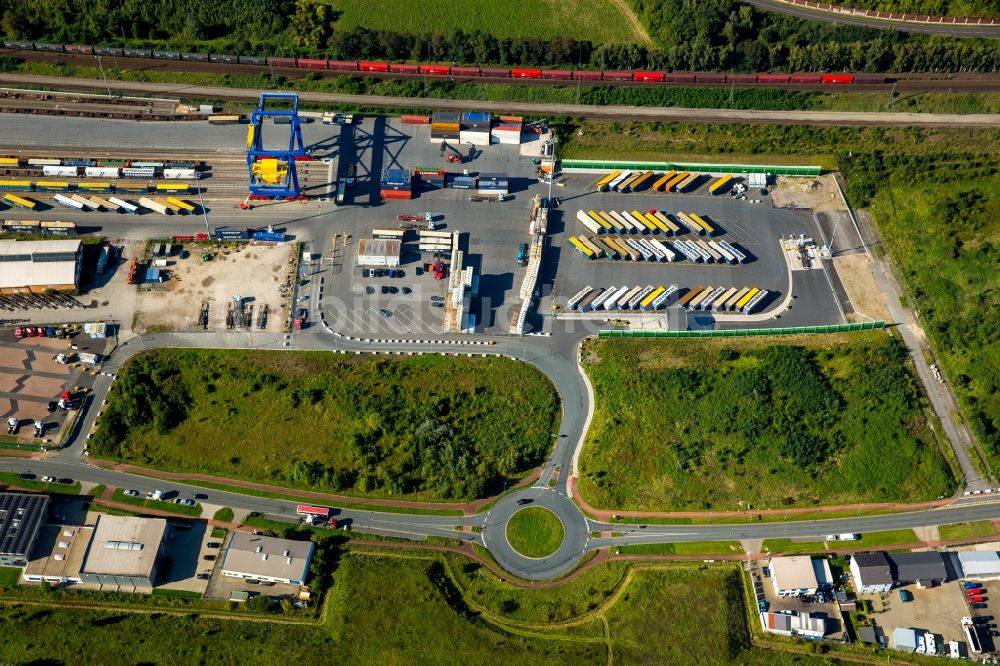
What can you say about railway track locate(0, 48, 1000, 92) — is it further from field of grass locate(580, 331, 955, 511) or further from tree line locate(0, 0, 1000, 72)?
field of grass locate(580, 331, 955, 511)

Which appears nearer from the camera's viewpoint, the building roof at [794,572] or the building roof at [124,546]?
the building roof at [124,546]

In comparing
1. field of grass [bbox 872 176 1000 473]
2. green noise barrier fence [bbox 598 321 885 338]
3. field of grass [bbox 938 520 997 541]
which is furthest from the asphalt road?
field of grass [bbox 938 520 997 541]

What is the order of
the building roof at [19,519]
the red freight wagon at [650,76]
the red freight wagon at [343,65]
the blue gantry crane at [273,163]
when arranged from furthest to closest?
the red freight wagon at [650,76] → the red freight wagon at [343,65] → the blue gantry crane at [273,163] → the building roof at [19,519]

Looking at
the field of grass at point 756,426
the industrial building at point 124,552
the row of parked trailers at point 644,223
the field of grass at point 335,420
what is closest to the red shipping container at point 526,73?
the row of parked trailers at point 644,223

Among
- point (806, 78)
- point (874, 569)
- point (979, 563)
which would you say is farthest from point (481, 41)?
point (979, 563)

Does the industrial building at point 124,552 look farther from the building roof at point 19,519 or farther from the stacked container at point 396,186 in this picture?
the stacked container at point 396,186

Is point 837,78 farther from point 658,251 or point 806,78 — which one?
point 658,251

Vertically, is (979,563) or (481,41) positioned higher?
(481,41)
